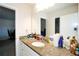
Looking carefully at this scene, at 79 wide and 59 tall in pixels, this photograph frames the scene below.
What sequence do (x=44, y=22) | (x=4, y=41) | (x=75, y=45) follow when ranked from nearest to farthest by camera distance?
(x=75, y=45)
(x=4, y=41)
(x=44, y=22)

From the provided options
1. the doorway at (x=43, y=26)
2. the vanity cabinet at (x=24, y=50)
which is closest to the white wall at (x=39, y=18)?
the doorway at (x=43, y=26)

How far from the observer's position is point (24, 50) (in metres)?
1.59

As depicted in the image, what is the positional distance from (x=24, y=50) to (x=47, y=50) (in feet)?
1.09

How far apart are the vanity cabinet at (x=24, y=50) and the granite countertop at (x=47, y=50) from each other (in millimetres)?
43

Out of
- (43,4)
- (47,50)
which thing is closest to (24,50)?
(47,50)

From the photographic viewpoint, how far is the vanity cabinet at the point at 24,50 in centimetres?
153

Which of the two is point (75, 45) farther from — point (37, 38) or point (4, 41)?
point (4, 41)

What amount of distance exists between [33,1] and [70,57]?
910 millimetres

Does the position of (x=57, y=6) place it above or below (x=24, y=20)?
above

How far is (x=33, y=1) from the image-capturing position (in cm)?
157

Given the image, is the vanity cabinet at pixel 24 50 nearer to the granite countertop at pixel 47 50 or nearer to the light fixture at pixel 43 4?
the granite countertop at pixel 47 50

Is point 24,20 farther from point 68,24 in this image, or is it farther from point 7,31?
point 68,24

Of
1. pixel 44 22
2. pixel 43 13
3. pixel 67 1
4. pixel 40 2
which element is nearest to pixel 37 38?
pixel 44 22

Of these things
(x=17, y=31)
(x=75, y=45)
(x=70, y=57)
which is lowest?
(x=70, y=57)
